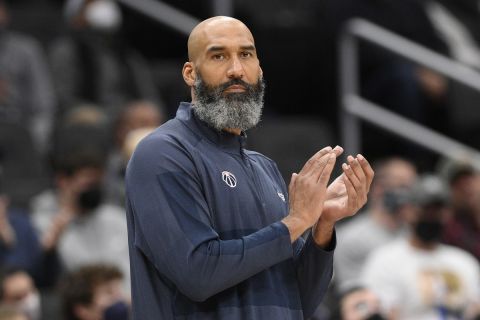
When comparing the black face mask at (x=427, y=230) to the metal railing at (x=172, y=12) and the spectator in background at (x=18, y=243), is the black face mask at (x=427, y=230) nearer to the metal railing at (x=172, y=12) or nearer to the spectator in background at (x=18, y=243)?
the spectator in background at (x=18, y=243)

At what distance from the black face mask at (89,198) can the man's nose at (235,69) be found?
3420 millimetres

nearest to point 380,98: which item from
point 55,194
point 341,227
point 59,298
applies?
point 341,227

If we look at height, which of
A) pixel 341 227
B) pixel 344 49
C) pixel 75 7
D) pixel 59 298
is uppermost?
pixel 75 7

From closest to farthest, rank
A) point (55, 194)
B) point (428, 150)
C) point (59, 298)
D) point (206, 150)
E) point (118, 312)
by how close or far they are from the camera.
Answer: point (206, 150)
point (118, 312)
point (59, 298)
point (55, 194)
point (428, 150)

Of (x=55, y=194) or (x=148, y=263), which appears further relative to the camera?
(x=55, y=194)

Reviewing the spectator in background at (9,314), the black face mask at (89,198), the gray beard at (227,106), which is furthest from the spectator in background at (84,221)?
the gray beard at (227,106)

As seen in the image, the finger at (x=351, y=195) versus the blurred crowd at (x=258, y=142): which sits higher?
the finger at (x=351, y=195)

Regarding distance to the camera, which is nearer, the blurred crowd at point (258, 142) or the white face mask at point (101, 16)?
the blurred crowd at point (258, 142)

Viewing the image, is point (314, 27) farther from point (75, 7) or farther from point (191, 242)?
point (191, 242)

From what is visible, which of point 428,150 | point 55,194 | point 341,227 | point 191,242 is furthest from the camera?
point 428,150

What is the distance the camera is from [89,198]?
20.8 ft

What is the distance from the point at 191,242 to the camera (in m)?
2.86

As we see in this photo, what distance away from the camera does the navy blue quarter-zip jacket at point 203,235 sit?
2.86m

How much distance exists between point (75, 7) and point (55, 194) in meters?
1.72
